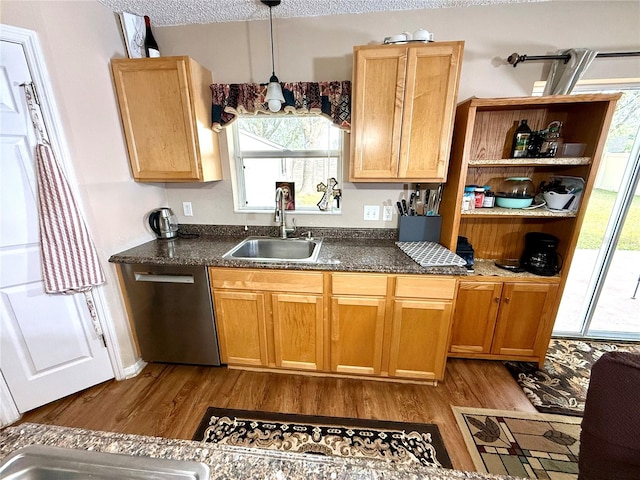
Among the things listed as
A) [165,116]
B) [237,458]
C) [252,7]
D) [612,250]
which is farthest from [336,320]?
[612,250]

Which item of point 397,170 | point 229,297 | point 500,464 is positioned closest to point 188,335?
point 229,297

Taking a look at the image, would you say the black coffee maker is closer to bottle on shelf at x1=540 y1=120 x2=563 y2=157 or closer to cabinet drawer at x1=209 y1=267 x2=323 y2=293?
bottle on shelf at x1=540 y1=120 x2=563 y2=157

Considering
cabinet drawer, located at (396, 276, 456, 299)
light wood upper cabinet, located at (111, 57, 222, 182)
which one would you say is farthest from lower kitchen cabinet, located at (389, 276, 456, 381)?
light wood upper cabinet, located at (111, 57, 222, 182)

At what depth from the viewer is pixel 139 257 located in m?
1.80

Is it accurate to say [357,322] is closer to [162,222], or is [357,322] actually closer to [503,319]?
[503,319]

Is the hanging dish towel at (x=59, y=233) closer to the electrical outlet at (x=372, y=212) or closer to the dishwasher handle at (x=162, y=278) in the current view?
the dishwasher handle at (x=162, y=278)

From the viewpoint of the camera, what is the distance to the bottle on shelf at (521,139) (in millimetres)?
1803

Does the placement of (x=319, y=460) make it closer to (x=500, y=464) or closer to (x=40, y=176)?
(x=500, y=464)

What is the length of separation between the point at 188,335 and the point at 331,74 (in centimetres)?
213

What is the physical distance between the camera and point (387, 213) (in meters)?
2.16

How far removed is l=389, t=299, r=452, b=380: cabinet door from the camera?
1716mm

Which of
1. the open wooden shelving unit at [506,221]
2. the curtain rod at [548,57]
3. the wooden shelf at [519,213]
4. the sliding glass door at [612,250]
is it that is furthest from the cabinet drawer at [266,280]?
the sliding glass door at [612,250]

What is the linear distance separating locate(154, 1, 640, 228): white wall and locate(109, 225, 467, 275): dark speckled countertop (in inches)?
13.6

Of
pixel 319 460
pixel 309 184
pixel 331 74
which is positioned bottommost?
pixel 319 460
